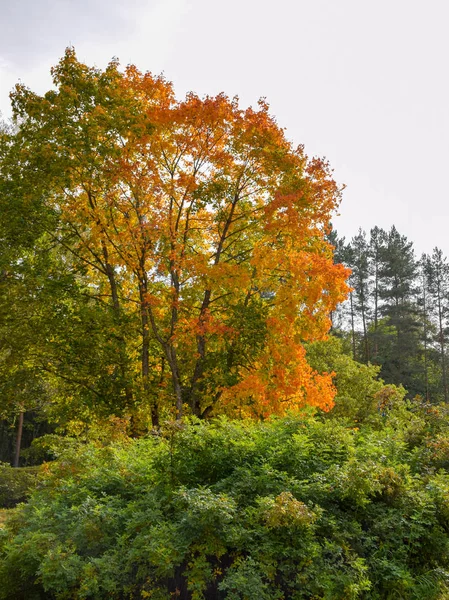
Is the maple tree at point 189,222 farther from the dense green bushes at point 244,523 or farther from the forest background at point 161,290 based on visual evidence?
the dense green bushes at point 244,523

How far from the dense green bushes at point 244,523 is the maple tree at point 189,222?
410cm

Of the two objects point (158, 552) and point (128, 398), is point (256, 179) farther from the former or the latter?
point (158, 552)

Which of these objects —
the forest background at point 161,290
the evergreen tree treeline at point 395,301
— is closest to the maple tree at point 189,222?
the forest background at point 161,290

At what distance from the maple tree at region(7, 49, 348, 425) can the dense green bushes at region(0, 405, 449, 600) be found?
410 centimetres

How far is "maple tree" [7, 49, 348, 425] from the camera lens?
10469mm

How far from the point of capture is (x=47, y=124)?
35.4 feet

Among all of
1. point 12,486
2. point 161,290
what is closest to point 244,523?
point 161,290

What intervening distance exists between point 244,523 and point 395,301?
45.9 m

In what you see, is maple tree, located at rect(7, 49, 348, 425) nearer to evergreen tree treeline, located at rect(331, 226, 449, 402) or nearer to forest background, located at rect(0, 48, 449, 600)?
forest background, located at rect(0, 48, 449, 600)

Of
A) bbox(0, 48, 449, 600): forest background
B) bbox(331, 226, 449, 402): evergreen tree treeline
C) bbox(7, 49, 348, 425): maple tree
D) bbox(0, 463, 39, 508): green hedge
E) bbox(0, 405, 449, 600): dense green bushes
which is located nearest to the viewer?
bbox(0, 405, 449, 600): dense green bushes

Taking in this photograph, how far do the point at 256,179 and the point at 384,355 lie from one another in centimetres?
3436

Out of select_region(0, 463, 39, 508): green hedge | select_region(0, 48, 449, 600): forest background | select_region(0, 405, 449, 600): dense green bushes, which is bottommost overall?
select_region(0, 463, 39, 508): green hedge

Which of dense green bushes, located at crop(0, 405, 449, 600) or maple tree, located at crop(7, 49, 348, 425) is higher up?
maple tree, located at crop(7, 49, 348, 425)

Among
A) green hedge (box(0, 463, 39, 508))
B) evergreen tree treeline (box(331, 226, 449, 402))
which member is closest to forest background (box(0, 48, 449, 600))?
green hedge (box(0, 463, 39, 508))
